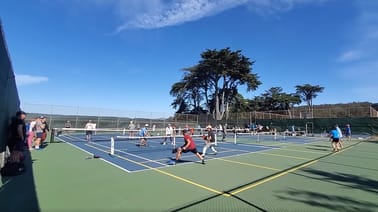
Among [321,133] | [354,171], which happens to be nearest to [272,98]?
[321,133]

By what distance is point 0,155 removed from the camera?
684 cm

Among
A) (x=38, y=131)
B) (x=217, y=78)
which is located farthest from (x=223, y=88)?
(x=38, y=131)

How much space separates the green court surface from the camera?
16.4 feet

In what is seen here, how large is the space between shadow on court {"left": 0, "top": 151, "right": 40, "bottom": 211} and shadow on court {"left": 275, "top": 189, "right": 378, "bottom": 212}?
17.1 ft

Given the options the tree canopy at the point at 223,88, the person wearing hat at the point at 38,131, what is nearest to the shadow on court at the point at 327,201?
the person wearing hat at the point at 38,131

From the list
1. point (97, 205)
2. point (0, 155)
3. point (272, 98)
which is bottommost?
point (97, 205)

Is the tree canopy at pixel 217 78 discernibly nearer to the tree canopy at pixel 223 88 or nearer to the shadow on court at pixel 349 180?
the tree canopy at pixel 223 88

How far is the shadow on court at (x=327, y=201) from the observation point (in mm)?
5012

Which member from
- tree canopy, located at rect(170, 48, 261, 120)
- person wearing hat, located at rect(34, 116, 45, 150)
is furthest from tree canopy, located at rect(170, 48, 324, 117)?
person wearing hat, located at rect(34, 116, 45, 150)

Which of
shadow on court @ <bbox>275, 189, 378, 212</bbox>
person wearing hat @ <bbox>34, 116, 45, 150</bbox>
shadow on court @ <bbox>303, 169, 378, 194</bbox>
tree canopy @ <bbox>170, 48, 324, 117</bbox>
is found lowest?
shadow on court @ <bbox>275, 189, 378, 212</bbox>

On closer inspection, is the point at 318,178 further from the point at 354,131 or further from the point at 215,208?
the point at 354,131

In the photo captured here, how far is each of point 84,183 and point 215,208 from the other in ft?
12.0

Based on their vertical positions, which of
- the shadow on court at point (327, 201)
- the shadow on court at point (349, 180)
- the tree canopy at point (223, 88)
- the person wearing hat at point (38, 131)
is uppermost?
the tree canopy at point (223, 88)

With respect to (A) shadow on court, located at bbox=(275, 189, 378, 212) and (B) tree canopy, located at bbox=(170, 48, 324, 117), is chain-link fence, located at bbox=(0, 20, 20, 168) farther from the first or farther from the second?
(B) tree canopy, located at bbox=(170, 48, 324, 117)
